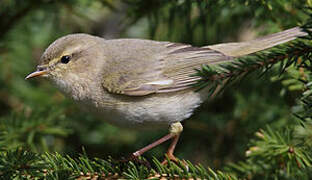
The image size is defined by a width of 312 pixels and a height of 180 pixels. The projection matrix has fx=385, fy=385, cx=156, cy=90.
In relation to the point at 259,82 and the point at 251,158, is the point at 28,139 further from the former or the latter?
the point at 259,82

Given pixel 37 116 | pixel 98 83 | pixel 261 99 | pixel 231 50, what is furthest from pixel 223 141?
pixel 37 116

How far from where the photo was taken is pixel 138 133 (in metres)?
3.92

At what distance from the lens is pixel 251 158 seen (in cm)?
244

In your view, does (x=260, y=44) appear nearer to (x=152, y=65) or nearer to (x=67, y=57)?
(x=152, y=65)

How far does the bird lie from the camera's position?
2773 millimetres

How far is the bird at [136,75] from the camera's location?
277 centimetres

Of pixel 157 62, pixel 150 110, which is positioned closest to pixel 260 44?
pixel 157 62

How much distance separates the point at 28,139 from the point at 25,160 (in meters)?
0.84

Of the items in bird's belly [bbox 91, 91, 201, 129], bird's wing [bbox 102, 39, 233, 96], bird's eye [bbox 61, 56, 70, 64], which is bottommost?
bird's belly [bbox 91, 91, 201, 129]

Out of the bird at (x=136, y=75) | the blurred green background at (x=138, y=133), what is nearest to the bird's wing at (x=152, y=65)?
the bird at (x=136, y=75)

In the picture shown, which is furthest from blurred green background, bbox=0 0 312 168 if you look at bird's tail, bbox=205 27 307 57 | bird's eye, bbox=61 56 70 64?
bird's eye, bbox=61 56 70 64

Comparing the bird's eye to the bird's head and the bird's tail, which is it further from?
the bird's tail

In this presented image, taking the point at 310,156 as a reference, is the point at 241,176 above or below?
below

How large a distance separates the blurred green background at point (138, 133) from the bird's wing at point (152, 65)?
0.30 meters
